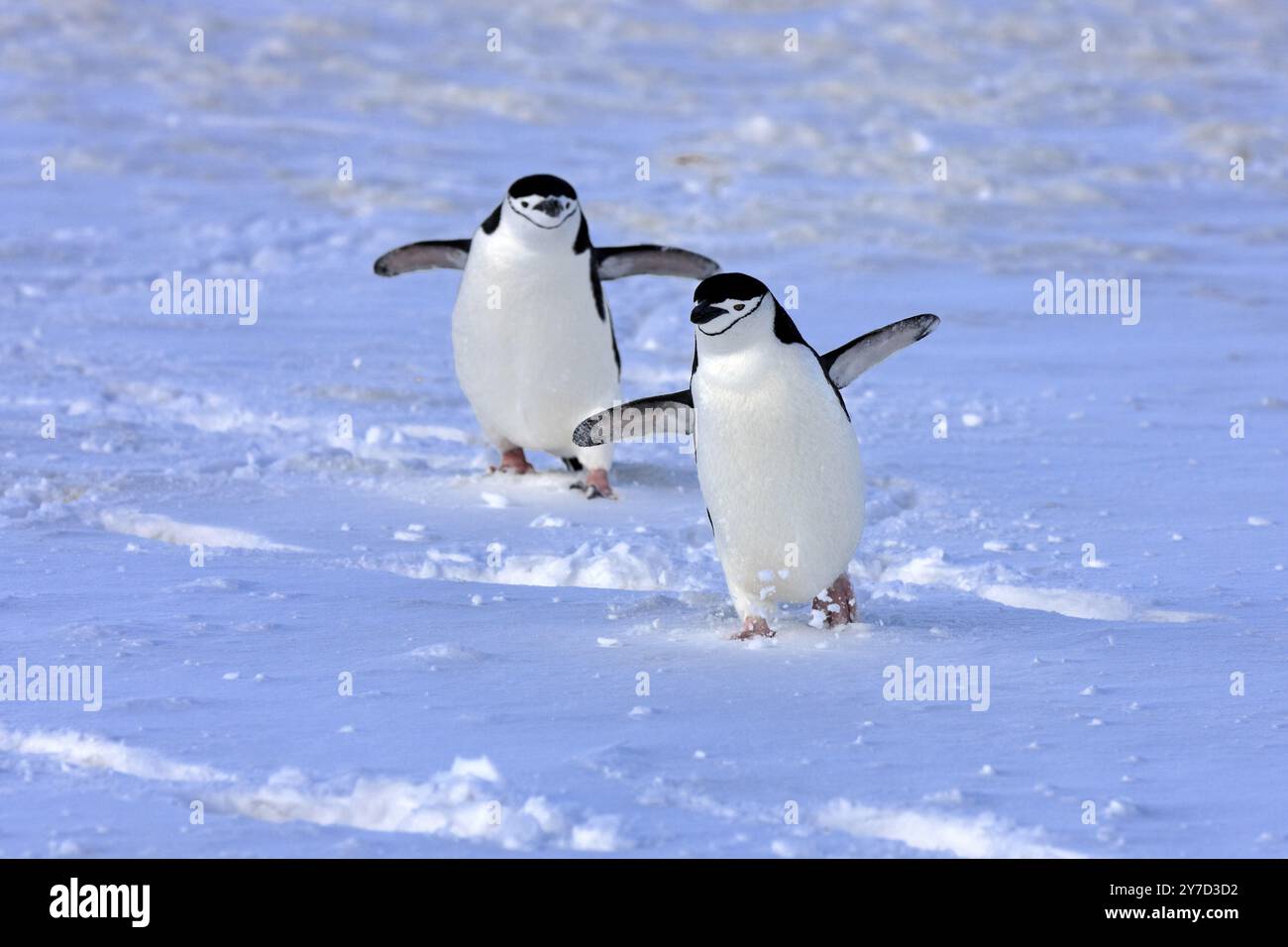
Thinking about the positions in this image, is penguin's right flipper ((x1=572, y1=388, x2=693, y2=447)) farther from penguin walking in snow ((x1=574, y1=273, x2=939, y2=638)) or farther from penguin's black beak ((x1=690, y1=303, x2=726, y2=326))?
penguin's black beak ((x1=690, y1=303, x2=726, y2=326))

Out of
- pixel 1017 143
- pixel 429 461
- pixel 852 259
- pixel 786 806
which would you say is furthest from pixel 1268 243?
pixel 786 806

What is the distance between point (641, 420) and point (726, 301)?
1.52 feet

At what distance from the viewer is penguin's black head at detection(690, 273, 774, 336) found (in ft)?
→ 11.4

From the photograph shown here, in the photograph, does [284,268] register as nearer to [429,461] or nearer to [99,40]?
[429,461]

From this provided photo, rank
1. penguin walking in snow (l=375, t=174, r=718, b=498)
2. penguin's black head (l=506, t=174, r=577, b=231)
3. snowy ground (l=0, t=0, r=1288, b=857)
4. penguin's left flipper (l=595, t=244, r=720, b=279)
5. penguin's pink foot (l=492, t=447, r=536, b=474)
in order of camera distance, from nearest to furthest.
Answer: snowy ground (l=0, t=0, r=1288, b=857) < penguin's black head (l=506, t=174, r=577, b=231) < penguin walking in snow (l=375, t=174, r=718, b=498) < penguin's pink foot (l=492, t=447, r=536, b=474) < penguin's left flipper (l=595, t=244, r=720, b=279)

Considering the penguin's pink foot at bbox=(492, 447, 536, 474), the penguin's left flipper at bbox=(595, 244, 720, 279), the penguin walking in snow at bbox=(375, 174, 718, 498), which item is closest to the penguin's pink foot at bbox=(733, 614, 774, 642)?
the penguin walking in snow at bbox=(375, 174, 718, 498)

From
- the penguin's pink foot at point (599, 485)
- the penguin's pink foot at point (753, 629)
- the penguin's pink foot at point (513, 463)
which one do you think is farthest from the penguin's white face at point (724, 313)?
the penguin's pink foot at point (513, 463)

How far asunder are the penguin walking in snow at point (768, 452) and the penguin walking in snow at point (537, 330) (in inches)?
58.4

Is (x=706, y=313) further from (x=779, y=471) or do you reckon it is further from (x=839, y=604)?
(x=839, y=604)

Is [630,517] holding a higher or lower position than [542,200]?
lower

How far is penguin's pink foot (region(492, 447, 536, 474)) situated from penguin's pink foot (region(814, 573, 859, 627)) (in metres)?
1.92

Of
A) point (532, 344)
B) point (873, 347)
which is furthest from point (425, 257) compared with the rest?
point (873, 347)

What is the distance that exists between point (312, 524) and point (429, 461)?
1.00 m

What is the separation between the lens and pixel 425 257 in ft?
18.8
